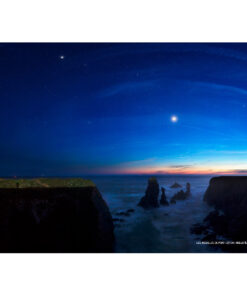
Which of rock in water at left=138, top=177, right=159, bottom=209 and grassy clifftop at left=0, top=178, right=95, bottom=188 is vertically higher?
grassy clifftop at left=0, top=178, right=95, bottom=188

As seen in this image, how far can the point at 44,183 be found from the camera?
15.8ft

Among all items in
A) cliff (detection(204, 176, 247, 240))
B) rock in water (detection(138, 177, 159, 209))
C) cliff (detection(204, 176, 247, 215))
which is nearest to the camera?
cliff (detection(204, 176, 247, 240))

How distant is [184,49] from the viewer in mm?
4473

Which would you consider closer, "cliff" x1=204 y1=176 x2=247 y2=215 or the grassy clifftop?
the grassy clifftop

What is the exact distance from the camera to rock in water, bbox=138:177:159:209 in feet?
36.4

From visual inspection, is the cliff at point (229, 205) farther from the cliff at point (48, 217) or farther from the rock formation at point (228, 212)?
the cliff at point (48, 217)

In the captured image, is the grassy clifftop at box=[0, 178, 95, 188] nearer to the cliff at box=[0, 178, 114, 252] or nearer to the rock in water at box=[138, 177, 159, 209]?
the cliff at box=[0, 178, 114, 252]

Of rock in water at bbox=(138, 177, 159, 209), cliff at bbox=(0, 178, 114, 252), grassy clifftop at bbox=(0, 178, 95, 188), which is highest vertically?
grassy clifftop at bbox=(0, 178, 95, 188)

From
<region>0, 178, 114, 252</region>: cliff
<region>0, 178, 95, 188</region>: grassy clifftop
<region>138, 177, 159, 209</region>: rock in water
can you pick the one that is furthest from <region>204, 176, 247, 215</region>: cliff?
<region>0, 178, 95, 188</region>: grassy clifftop

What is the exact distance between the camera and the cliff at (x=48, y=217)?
14.5ft

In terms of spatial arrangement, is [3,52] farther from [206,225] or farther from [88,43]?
[206,225]

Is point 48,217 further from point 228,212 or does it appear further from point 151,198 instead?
point 228,212

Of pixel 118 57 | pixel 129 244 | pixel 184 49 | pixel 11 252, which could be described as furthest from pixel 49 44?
pixel 129 244

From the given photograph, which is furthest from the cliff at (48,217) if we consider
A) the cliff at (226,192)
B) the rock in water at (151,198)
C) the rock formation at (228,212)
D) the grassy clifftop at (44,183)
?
the cliff at (226,192)
